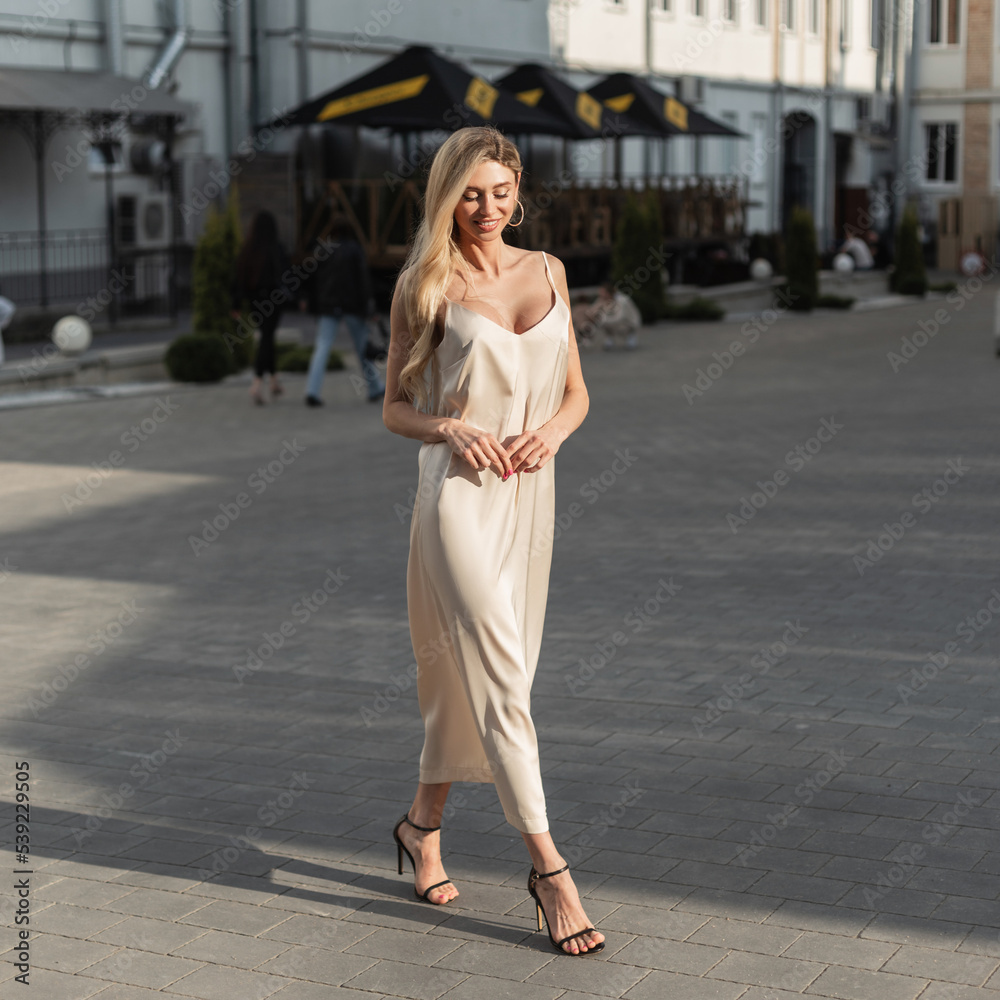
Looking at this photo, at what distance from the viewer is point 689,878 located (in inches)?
172

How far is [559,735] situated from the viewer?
5.68 m

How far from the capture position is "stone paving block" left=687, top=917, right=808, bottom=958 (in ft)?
12.8

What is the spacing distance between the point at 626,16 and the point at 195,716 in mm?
29000

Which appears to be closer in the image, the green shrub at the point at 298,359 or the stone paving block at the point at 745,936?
the stone paving block at the point at 745,936

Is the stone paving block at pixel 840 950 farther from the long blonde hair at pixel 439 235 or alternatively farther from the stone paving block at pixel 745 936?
the long blonde hair at pixel 439 235

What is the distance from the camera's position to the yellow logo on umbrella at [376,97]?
2173 cm

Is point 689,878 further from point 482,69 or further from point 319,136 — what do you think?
point 482,69

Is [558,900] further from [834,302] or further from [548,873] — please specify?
[834,302]

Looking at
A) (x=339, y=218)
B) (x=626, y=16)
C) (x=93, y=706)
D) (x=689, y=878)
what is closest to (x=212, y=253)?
(x=339, y=218)
